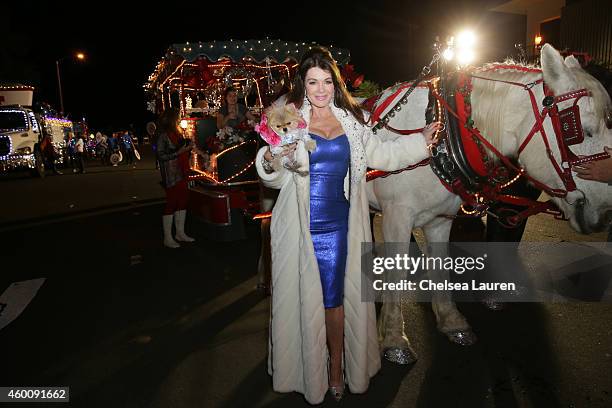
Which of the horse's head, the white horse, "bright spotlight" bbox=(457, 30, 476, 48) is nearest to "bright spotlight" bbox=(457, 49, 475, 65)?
"bright spotlight" bbox=(457, 30, 476, 48)

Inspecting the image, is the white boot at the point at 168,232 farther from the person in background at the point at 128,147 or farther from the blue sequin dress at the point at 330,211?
the person in background at the point at 128,147

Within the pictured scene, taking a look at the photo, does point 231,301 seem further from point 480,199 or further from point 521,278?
point 521,278

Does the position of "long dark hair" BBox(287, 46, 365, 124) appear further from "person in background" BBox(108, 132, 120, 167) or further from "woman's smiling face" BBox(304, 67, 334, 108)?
"person in background" BBox(108, 132, 120, 167)

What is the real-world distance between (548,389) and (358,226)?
1.65 m

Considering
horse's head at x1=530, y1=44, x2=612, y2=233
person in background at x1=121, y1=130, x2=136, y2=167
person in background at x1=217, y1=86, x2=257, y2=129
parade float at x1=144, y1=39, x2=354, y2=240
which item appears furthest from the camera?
person in background at x1=121, y1=130, x2=136, y2=167

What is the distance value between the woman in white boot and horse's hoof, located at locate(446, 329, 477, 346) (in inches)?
163

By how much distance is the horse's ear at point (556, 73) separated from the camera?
7.65 ft

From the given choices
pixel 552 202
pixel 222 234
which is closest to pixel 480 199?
pixel 552 202

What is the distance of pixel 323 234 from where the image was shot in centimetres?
251

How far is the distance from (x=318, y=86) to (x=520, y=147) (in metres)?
1.25

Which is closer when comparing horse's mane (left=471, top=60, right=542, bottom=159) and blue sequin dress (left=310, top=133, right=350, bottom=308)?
blue sequin dress (left=310, top=133, right=350, bottom=308)

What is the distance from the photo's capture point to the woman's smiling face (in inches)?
95.5

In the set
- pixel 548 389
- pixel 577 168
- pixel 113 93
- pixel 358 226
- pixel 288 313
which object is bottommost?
pixel 548 389

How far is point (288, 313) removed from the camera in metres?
2.53
